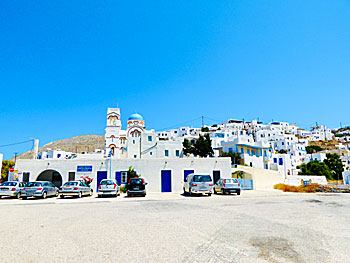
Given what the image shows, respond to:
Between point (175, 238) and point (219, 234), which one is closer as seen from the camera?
point (175, 238)

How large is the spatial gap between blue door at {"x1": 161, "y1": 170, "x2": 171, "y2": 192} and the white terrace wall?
341mm

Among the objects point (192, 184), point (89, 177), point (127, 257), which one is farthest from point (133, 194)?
point (127, 257)

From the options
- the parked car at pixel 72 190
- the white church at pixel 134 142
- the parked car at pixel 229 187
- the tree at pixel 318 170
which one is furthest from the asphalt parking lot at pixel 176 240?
the tree at pixel 318 170

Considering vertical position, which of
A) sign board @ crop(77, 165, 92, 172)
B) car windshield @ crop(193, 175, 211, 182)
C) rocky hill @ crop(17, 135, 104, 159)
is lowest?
car windshield @ crop(193, 175, 211, 182)

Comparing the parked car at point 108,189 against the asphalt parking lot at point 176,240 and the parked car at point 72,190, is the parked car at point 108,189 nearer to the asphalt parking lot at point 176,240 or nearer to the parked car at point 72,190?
the parked car at point 72,190

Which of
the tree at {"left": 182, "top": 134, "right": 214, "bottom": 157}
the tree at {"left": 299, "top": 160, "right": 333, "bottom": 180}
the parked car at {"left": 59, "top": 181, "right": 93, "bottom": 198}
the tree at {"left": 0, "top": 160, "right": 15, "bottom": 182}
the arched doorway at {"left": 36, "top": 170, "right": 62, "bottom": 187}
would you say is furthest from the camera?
the tree at {"left": 299, "top": 160, "right": 333, "bottom": 180}

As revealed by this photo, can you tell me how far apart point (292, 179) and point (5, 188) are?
130 feet

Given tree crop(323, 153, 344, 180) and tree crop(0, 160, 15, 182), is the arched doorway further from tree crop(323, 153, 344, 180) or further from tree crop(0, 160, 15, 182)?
tree crop(323, 153, 344, 180)

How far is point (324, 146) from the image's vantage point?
117 m

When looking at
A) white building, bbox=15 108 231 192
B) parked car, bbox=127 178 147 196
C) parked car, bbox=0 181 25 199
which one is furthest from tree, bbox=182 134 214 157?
parked car, bbox=0 181 25 199

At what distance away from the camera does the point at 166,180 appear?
29688mm

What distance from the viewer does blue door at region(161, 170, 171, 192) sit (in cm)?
2957

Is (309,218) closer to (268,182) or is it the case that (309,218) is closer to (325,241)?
(325,241)

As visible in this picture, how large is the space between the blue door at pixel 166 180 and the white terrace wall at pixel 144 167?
1.12 ft
